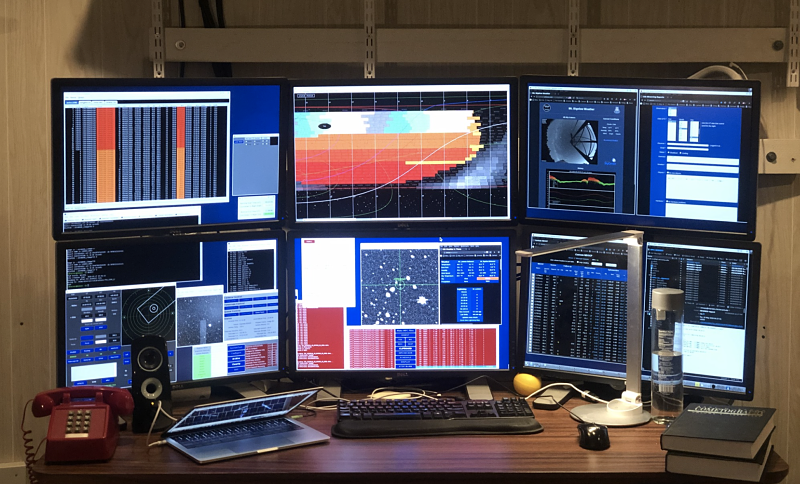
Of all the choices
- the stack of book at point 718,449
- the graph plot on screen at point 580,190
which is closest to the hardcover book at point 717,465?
the stack of book at point 718,449

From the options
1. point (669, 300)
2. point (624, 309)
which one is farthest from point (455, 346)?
point (669, 300)

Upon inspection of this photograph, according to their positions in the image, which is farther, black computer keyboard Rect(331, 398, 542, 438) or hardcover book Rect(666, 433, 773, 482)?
black computer keyboard Rect(331, 398, 542, 438)

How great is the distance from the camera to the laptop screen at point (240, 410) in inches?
71.2

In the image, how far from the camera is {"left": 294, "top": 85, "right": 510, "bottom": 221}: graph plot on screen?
6.86 ft

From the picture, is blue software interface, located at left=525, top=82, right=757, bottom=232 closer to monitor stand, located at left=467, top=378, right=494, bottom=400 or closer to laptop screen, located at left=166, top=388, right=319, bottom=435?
monitor stand, located at left=467, top=378, right=494, bottom=400

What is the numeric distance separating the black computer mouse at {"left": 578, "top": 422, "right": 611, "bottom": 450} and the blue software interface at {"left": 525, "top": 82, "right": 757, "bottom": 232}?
59 centimetres

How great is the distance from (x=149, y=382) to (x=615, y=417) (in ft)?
3.65

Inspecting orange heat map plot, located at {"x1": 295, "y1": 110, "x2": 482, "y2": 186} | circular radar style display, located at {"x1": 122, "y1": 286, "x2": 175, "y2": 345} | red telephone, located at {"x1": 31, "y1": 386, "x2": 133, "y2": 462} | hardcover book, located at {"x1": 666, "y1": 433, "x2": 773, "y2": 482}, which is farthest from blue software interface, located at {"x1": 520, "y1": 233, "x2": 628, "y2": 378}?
red telephone, located at {"x1": 31, "y1": 386, "x2": 133, "y2": 462}

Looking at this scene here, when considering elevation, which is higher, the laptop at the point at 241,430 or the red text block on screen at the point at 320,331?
the red text block on screen at the point at 320,331

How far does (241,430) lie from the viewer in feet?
5.95

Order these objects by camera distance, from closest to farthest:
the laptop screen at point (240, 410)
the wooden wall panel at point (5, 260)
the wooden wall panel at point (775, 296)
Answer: the laptop screen at point (240, 410) < the wooden wall panel at point (5, 260) < the wooden wall panel at point (775, 296)

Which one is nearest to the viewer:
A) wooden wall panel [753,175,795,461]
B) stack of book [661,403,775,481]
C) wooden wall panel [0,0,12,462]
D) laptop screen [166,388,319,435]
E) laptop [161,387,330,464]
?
stack of book [661,403,775,481]

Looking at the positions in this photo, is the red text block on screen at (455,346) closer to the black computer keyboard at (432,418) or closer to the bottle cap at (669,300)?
the black computer keyboard at (432,418)

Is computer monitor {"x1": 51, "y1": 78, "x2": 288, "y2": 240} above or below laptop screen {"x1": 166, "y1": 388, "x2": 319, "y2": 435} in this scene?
above
